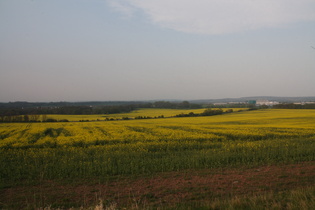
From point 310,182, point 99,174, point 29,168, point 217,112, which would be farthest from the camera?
point 217,112

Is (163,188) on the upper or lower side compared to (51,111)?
lower

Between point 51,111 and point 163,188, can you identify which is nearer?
point 163,188

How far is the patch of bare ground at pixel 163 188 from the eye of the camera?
7.10 metres

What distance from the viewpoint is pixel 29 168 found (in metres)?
11.0

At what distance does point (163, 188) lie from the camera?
26.8 ft

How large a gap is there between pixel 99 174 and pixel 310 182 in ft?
27.2

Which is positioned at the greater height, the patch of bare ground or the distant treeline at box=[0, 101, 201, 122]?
the distant treeline at box=[0, 101, 201, 122]

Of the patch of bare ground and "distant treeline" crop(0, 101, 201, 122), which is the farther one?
"distant treeline" crop(0, 101, 201, 122)

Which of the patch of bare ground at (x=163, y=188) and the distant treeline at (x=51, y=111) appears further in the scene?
the distant treeline at (x=51, y=111)

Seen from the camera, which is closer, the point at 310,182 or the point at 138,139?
the point at 310,182

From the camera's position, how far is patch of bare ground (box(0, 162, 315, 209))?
7.10 metres

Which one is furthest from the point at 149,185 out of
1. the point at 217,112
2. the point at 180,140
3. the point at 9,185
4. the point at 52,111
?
the point at 52,111

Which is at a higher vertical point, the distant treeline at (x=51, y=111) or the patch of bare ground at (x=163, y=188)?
the distant treeline at (x=51, y=111)

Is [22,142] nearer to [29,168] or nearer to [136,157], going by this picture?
[29,168]
